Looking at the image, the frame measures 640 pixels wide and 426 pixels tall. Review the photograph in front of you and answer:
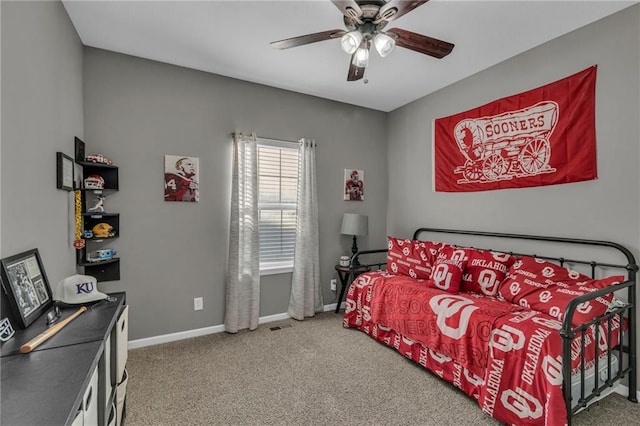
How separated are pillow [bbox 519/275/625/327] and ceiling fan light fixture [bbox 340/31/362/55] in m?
2.07

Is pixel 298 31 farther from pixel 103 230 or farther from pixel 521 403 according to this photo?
pixel 521 403

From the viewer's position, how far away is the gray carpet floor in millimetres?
1919

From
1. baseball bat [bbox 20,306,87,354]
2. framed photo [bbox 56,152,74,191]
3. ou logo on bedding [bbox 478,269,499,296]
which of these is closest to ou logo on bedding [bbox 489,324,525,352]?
ou logo on bedding [bbox 478,269,499,296]

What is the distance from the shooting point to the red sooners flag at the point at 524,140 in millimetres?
2338

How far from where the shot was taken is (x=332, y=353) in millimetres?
2748

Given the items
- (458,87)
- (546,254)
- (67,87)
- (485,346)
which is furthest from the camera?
(458,87)

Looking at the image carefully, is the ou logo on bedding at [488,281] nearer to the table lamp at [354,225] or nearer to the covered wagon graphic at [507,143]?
the covered wagon graphic at [507,143]

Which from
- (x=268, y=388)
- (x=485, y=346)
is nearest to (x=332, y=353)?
(x=268, y=388)

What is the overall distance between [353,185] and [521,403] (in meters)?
2.76

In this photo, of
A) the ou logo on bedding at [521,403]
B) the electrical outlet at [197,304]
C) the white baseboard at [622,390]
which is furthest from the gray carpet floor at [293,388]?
the electrical outlet at [197,304]

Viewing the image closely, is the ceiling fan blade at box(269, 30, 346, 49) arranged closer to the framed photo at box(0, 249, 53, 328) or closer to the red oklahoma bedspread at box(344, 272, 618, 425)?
the framed photo at box(0, 249, 53, 328)

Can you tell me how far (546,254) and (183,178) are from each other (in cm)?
328

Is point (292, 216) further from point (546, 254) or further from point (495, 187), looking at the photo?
point (546, 254)

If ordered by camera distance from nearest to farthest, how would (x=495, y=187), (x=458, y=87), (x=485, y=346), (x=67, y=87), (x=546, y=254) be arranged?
(x=485, y=346) → (x=67, y=87) → (x=546, y=254) → (x=495, y=187) → (x=458, y=87)
